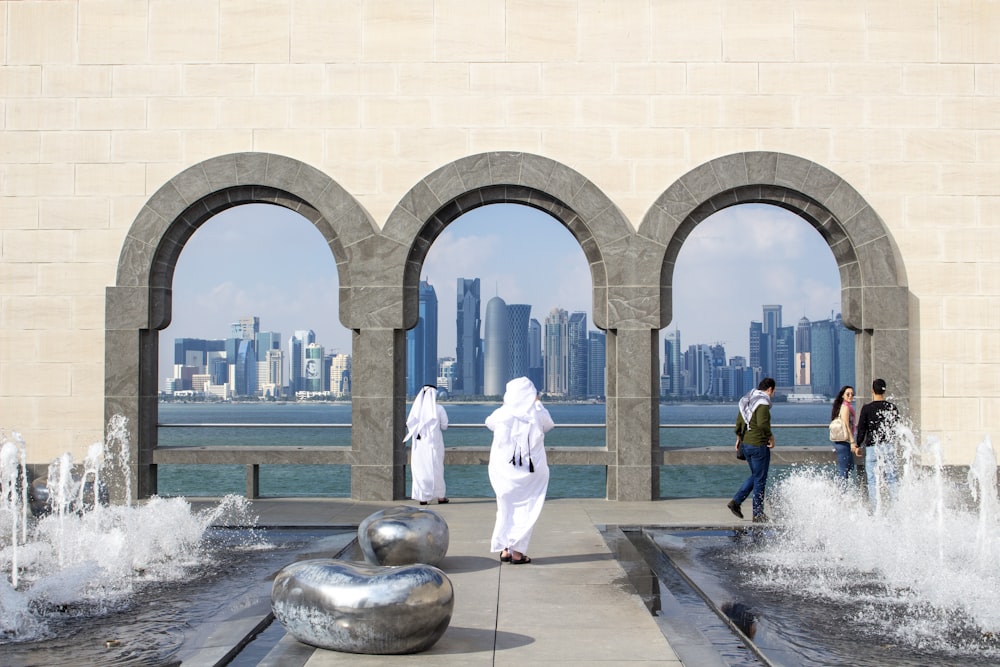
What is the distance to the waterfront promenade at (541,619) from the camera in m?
6.10

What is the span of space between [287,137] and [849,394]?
332 inches

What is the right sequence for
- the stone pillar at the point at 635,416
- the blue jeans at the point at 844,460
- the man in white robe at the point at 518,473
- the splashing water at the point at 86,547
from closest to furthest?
the splashing water at the point at 86,547, the man in white robe at the point at 518,473, the blue jeans at the point at 844,460, the stone pillar at the point at 635,416

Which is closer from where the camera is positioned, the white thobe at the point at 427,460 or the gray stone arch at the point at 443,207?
the white thobe at the point at 427,460

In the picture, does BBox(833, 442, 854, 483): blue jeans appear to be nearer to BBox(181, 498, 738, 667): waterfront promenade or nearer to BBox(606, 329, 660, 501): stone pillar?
BBox(181, 498, 738, 667): waterfront promenade

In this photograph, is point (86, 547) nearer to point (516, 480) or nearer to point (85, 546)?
point (85, 546)

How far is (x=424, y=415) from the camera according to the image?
13.4 meters

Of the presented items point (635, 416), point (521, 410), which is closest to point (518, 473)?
point (521, 410)

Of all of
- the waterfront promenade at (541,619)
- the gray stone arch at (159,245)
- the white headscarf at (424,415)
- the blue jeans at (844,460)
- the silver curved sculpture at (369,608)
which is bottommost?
the waterfront promenade at (541,619)

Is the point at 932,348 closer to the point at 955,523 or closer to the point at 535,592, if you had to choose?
the point at 955,523

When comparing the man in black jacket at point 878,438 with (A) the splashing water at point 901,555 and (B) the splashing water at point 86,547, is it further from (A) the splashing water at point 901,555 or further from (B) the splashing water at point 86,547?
(B) the splashing water at point 86,547

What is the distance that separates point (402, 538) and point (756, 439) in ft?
17.2

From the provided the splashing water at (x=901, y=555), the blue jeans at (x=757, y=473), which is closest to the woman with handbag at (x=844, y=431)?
the splashing water at (x=901, y=555)

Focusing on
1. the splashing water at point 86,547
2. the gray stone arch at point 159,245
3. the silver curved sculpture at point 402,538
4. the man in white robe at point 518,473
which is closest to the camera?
the splashing water at point 86,547

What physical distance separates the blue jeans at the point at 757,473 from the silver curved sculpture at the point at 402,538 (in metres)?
4.64
